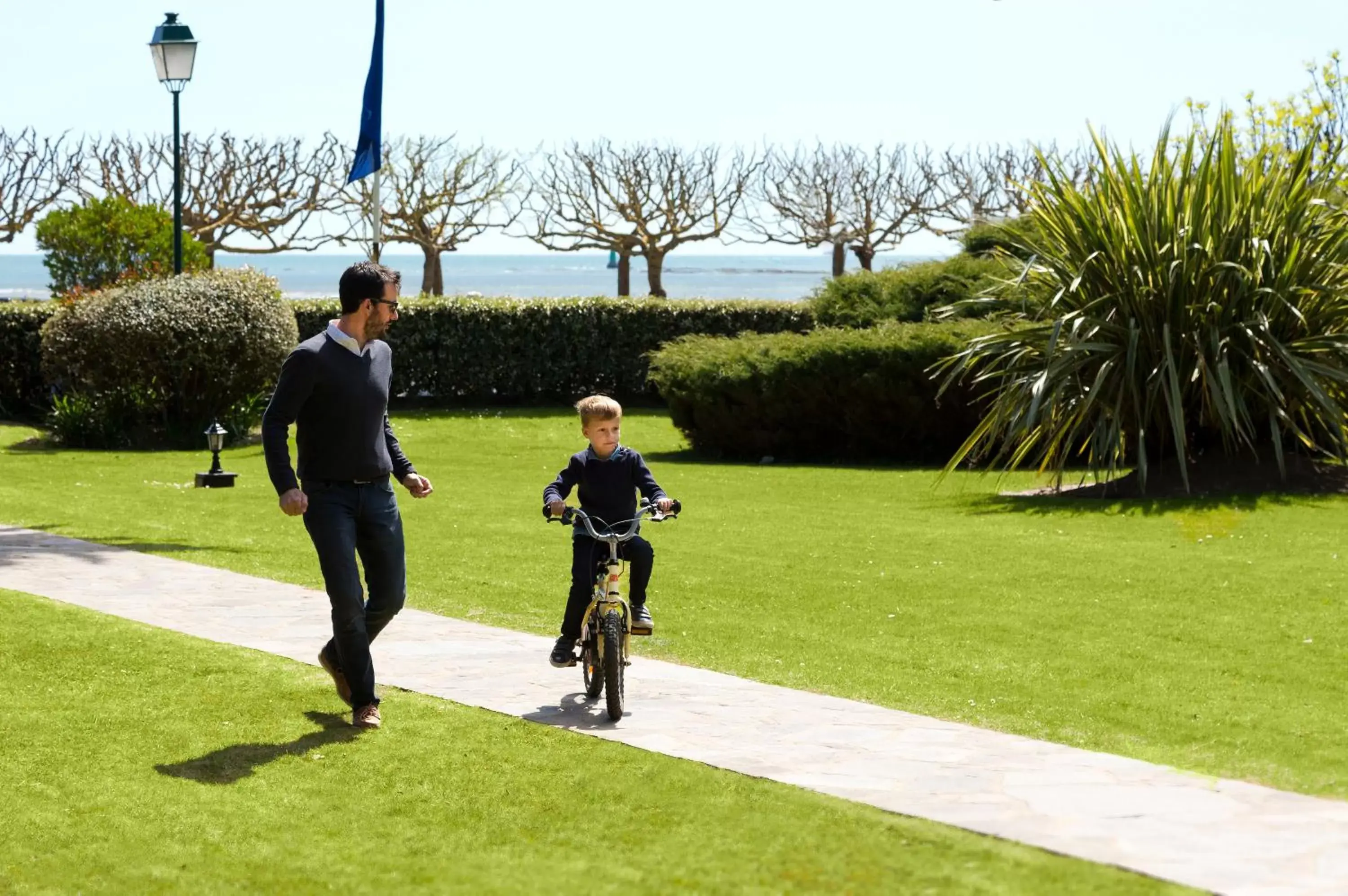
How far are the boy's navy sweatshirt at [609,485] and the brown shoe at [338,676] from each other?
1.07m

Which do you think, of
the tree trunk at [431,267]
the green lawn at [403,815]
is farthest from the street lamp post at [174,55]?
the tree trunk at [431,267]

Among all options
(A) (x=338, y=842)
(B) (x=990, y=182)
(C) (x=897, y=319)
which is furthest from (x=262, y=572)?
(B) (x=990, y=182)

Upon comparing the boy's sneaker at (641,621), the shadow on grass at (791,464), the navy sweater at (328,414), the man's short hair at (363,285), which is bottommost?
the shadow on grass at (791,464)

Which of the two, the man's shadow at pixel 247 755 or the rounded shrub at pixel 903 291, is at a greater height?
the rounded shrub at pixel 903 291

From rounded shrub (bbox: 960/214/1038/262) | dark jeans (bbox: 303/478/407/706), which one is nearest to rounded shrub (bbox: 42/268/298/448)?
rounded shrub (bbox: 960/214/1038/262)

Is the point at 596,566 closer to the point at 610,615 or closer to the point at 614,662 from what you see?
the point at 610,615

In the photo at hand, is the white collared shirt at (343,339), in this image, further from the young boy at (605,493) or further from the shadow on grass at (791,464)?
the shadow on grass at (791,464)

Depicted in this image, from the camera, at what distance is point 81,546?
11.4 metres

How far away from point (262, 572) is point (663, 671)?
3894 mm

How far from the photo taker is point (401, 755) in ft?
20.0

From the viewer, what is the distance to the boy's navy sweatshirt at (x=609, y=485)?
22.1ft

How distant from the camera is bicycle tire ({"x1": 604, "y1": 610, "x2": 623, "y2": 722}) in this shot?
21.2 feet

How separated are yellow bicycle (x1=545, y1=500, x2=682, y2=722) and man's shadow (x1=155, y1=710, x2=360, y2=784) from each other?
0.98 metres

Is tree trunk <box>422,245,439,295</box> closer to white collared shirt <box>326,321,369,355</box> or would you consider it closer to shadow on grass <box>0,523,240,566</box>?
shadow on grass <box>0,523,240,566</box>
